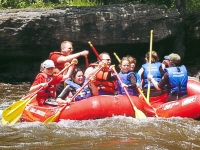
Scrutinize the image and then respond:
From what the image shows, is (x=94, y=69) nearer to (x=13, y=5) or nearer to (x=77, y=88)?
(x=77, y=88)

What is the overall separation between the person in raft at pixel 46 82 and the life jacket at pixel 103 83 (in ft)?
1.92

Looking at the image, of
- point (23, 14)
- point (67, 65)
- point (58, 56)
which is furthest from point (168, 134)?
point (23, 14)

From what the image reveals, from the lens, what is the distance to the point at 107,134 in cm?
476

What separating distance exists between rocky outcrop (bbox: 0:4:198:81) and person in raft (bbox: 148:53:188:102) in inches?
161

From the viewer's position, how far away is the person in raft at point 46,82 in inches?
240

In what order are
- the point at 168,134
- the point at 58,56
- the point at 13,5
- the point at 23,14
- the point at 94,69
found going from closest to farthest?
the point at 168,134, the point at 94,69, the point at 58,56, the point at 23,14, the point at 13,5

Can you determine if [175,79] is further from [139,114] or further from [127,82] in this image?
[139,114]

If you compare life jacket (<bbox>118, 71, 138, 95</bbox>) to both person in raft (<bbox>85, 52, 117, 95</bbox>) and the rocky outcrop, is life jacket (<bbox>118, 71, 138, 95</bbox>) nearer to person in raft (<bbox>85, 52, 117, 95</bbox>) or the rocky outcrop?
person in raft (<bbox>85, 52, 117, 95</bbox>)

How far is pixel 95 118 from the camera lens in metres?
5.45

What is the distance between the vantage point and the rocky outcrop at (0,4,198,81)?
975 cm

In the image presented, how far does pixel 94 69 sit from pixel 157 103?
114cm

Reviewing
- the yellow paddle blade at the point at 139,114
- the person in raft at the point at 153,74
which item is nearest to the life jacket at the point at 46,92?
the yellow paddle blade at the point at 139,114

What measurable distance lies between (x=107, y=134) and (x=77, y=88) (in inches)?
50.3

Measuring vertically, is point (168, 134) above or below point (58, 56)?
below
